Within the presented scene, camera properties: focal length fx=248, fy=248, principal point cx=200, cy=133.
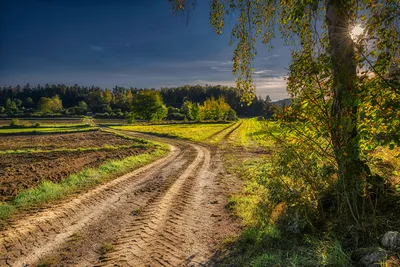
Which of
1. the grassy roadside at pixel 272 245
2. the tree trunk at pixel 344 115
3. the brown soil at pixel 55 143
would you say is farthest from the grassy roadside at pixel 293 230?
the brown soil at pixel 55 143

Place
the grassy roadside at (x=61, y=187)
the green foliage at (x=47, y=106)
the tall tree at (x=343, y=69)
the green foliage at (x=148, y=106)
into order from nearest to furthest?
the tall tree at (x=343, y=69) → the grassy roadside at (x=61, y=187) → the green foliage at (x=148, y=106) → the green foliage at (x=47, y=106)

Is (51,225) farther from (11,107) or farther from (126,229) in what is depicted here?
(11,107)

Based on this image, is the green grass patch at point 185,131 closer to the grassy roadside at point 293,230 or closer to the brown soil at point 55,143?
the brown soil at point 55,143

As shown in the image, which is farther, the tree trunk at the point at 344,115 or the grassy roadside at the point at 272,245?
the tree trunk at the point at 344,115

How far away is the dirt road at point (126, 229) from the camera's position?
546cm

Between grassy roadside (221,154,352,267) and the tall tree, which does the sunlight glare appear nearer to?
the tall tree

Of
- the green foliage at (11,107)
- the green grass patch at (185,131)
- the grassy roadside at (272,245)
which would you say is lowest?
the green grass patch at (185,131)

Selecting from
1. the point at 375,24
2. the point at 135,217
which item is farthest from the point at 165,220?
the point at 375,24

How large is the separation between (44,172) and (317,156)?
14.4 meters

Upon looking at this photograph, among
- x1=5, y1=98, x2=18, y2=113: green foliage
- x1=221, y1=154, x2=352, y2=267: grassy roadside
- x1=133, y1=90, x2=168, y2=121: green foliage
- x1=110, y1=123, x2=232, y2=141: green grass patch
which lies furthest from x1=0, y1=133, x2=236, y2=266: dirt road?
x1=5, y1=98, x2=18, y2=113: green foliage

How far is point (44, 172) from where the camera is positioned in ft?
46.1

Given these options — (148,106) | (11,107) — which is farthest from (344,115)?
(11,107)

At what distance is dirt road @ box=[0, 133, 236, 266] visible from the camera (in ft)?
17.9

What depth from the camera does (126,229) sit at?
22.5ft
